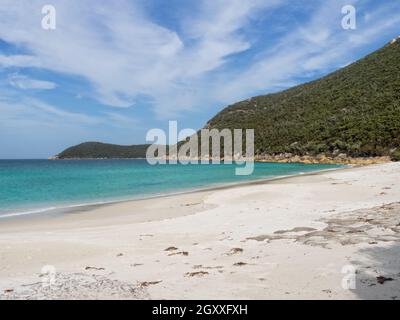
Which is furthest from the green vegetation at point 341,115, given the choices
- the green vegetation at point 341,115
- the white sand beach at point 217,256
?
the white sand beach at point 217,256

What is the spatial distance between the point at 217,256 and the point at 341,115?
82111 mm

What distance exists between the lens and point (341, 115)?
82625 millimetres

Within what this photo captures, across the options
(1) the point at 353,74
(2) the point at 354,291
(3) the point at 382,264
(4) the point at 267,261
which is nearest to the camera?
(2) the point at 354,291

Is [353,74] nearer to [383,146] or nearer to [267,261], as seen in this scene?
[383,146]

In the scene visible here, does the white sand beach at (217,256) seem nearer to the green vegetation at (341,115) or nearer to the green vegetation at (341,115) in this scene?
the green vegetation at (341,115)

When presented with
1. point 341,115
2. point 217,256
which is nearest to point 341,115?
point 341,115

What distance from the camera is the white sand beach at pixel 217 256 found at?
5.73 m

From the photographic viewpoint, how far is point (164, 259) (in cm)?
804

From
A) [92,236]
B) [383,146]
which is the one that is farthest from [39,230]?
[383,146]

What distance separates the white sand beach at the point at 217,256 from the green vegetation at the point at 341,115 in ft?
190

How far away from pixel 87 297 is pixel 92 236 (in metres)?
6.07
